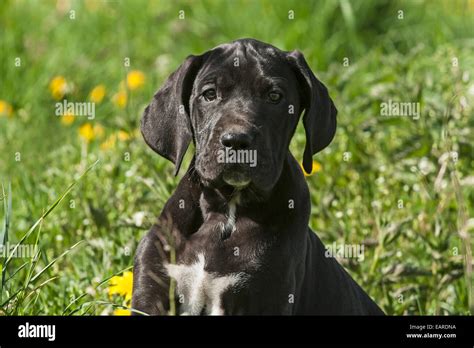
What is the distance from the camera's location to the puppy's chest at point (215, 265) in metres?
4.30

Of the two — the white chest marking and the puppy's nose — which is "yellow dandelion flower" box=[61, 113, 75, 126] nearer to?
the white chest marking

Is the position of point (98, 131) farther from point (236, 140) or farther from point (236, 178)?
point (236, 140)

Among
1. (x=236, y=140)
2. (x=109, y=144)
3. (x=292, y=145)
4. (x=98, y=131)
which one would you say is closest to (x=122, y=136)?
(x=109, y=144)

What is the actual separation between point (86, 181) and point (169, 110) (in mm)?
1971

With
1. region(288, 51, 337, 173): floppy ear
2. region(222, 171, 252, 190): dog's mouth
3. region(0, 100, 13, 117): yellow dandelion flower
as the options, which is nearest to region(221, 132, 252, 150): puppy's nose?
region(222, 171, 252, 190): dog's mouth

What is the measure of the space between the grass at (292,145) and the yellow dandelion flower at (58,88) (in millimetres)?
158

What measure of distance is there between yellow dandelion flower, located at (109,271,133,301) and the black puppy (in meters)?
0.46

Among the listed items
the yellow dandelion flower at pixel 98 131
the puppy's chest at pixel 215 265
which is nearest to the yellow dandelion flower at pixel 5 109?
the yellow dandelion flower at pixel 98 131

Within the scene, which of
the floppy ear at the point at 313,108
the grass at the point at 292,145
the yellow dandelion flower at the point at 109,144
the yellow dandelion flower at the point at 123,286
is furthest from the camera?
the yellow dandelion flower at the point at 109,144

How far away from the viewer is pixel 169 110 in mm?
4578

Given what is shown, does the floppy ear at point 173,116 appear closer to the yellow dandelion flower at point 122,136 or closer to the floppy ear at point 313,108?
the floppy ear at point 313,108

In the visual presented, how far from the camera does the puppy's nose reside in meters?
4.20

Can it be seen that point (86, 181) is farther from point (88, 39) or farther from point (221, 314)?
point (88, 39)
